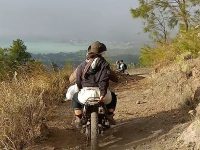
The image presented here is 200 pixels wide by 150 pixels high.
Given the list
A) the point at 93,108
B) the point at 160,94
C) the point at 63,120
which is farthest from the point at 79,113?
the point at 160,94

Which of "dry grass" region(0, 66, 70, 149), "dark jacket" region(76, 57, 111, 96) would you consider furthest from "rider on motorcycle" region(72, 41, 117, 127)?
"dry grass" region(0, 66, 70, 149)

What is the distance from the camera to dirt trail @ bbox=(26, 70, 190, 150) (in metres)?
8.73

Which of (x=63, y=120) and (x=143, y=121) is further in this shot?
(x=63, y=120)

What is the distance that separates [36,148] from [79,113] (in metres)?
0.92

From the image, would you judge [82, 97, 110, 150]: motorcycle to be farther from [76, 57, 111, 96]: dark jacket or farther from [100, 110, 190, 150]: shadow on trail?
[100, 110, 190, 150]: shadow on trail

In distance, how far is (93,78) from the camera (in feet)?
28.5

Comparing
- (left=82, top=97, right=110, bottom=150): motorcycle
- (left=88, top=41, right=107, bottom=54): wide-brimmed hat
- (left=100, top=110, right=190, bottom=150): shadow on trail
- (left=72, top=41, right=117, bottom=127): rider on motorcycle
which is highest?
(left=88, top=41, right=107, bottom=54): wide-brimmed hat

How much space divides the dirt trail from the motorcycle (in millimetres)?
370

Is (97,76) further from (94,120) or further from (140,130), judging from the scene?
(140,130)

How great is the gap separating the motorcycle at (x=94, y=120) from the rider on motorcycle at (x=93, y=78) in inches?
3.8

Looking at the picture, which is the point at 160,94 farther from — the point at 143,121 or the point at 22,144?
the point at 22,144

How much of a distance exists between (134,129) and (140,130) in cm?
18

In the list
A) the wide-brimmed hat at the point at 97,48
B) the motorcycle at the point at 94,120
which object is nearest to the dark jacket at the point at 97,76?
the wide-brimmed hat at the point at 97,48

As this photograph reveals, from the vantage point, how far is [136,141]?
8852 mm
